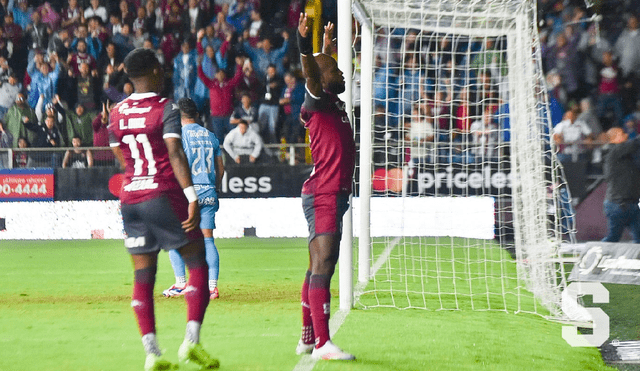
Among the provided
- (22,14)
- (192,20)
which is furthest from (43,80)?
(192,20)

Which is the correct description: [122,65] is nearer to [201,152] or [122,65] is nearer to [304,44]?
[201,152]

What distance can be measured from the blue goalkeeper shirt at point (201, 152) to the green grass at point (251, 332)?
118 centimetres

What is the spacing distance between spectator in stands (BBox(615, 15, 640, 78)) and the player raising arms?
10972 mm

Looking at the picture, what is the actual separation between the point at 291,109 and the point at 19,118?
5.71m

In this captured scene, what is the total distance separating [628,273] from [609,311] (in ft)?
5.95

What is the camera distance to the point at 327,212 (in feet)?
15.8

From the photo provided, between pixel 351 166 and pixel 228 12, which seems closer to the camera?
pixel 351 166

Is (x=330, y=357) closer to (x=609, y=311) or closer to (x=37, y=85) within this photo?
(x=609, y=311)

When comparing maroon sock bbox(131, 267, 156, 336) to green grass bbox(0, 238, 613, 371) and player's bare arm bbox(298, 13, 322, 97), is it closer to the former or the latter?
green grass bbox(0, 238, 613, 371)

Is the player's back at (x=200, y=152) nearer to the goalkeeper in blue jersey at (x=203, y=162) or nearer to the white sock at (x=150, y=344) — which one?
the goalkeeper in blue jersey at (x=203, y=162)

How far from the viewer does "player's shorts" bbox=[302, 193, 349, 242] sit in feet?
15.8

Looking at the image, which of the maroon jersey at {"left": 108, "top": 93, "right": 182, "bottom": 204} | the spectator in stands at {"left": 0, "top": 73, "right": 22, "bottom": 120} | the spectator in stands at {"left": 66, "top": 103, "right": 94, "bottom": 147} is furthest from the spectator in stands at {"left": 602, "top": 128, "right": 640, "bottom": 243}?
the spectator in stands at {"left": 0, "top": 73, "right": 22, "bottom": 120}

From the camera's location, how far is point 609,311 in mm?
7570

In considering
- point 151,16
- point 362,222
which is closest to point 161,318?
point 362,222
